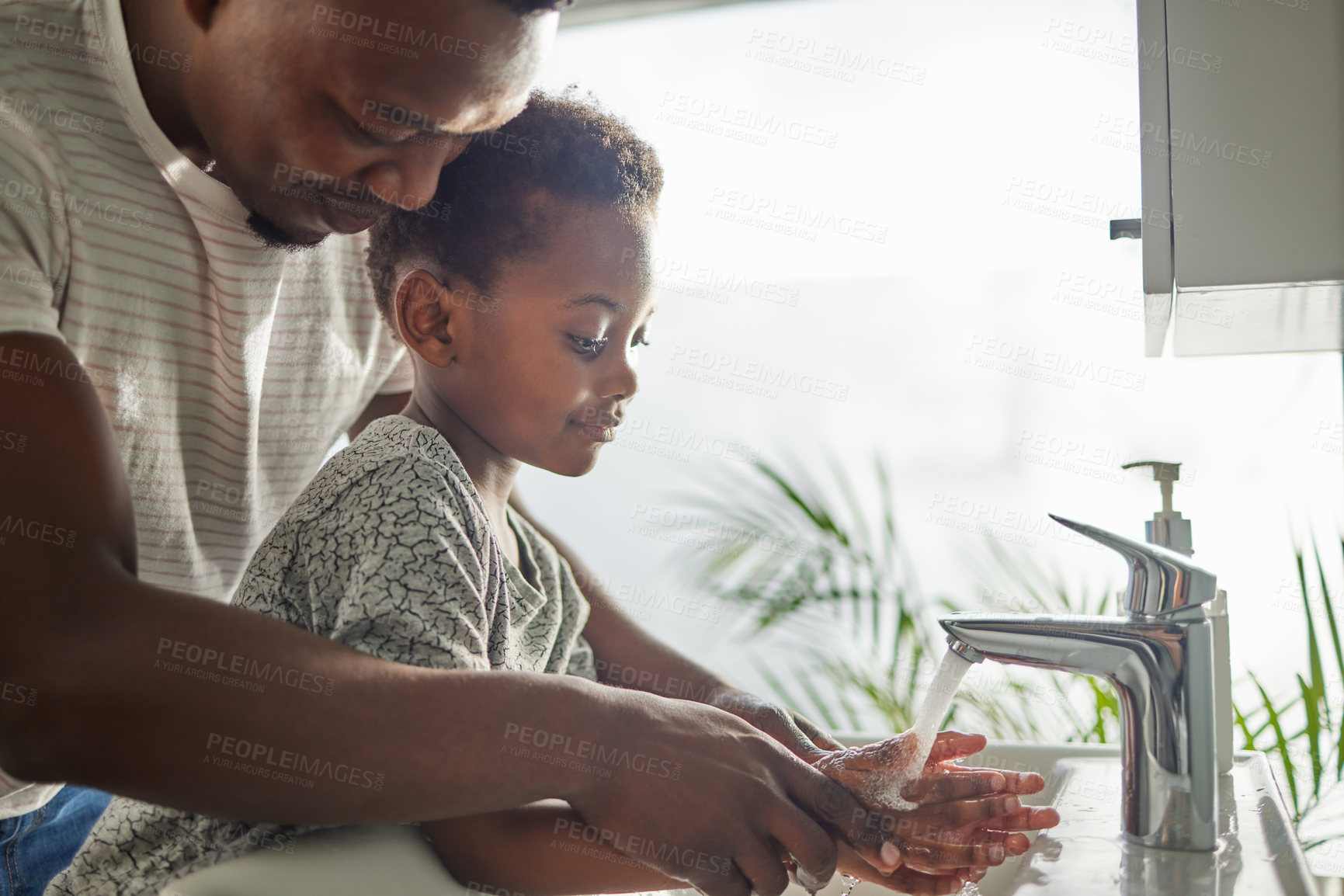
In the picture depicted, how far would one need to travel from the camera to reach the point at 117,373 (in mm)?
826

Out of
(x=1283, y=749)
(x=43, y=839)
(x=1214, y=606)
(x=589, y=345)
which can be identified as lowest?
(x=1283, y=749)

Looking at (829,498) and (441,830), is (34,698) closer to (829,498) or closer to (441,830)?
(441,830)

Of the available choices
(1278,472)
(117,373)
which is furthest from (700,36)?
(117,373)

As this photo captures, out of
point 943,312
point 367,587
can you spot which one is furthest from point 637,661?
point 943,312

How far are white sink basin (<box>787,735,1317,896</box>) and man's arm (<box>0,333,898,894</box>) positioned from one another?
208mm

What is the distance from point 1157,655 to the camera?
0.70 meters

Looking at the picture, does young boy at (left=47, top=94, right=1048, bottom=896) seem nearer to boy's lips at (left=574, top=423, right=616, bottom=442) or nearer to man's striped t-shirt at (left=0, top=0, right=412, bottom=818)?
boy's lips at (left=574, top=423, right=616, bottom=442)

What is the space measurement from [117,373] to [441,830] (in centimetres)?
50

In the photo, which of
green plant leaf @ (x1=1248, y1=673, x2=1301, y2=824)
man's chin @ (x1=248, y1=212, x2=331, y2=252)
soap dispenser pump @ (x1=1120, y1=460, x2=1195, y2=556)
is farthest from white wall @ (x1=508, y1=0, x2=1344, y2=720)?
man's chin @ (x1=248, y1=212, x2=331, y2=252)

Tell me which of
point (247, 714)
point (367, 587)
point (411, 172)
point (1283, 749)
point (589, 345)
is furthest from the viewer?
point (1283, 749)

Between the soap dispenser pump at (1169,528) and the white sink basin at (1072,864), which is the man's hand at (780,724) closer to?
the white sink basin at (1072,864)

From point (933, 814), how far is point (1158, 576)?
0.25 meters

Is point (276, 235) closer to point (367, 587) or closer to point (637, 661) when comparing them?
point (367, 587)

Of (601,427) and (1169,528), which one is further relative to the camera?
(601,427)
